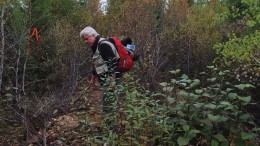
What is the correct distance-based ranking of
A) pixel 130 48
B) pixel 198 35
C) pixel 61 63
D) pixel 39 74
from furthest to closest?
1. pixel 198 35
2. pixel 39 74
3. pixel 61 63
4. pixel 130 48

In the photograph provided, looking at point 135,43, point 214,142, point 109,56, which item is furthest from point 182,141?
point 135,43

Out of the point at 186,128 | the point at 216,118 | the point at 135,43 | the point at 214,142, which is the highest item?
the point at 135,43

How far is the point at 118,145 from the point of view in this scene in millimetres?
3488

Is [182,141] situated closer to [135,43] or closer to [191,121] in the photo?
[191,121]

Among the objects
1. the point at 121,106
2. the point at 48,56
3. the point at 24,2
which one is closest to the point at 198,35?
the point at 48,56

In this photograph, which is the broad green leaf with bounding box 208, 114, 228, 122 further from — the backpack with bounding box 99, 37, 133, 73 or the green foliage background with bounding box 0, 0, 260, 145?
the green foliage background with bounding box 0, 0, 260, 145

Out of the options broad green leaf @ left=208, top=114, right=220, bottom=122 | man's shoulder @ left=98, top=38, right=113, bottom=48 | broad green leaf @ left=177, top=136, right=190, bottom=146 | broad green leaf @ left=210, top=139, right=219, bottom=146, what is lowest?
broad green leaf @ left=210, top=139, right=219, bottom=146

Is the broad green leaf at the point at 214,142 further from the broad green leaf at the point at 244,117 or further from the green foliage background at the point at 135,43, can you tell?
the green foliage background at the point at 135,43

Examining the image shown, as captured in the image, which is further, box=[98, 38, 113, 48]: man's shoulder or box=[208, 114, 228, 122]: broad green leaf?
box=[98, 38, 113, 48]: man's shoulder

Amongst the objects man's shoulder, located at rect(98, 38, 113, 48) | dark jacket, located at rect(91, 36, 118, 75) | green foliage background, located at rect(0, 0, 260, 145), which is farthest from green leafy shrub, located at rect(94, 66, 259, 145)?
green foliage background, located at rect(0, 0, 260, 145)

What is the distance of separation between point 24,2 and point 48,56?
155 centimetres

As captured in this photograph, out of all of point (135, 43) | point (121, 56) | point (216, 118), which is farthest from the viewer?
point (135, 43)

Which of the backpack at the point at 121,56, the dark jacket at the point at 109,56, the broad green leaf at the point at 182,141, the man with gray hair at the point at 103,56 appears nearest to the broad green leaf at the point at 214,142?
the broad green leaf at the point at 182,141

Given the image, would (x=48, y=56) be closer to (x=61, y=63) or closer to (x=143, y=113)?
(x=61, y=63)
